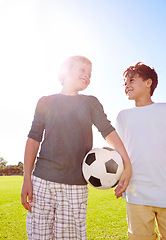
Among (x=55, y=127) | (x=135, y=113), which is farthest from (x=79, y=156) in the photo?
(x=135, y=113)

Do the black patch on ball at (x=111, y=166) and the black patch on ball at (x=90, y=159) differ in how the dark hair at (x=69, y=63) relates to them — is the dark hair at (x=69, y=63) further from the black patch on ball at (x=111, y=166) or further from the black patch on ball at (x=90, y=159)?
the black patch on ball at (x=111, y=166)

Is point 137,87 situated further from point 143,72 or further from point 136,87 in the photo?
point 143,72

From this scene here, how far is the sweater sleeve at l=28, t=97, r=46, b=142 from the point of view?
2471mm

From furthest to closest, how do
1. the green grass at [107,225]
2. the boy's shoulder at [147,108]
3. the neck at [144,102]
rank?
the green grass at [107,225] → the neck at [144,102] → the boy's shoulder at [147,108]

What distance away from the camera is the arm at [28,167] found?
7.28ft

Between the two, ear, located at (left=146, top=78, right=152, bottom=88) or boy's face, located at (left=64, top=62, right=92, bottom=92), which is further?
ear, located at (left=146, top=78, right=152, bottom=88)

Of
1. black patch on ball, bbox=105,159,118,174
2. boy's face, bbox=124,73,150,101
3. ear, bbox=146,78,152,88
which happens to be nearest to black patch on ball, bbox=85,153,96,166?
Answer: black patch on ball, bbox=105,159,118,174

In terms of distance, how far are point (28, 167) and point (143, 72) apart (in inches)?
88.3

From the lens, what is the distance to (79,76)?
8.43 feet

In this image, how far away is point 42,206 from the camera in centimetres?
215

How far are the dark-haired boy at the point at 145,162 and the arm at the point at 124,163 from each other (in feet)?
1.79

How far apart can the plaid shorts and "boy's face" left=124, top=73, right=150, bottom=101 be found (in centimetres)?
159

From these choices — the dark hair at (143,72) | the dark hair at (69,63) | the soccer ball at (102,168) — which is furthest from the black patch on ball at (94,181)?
the dark hair at (143,72)

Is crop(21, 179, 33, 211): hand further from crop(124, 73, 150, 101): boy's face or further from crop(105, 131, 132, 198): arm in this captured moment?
crop(124, 73, 150, 101): boy's face
